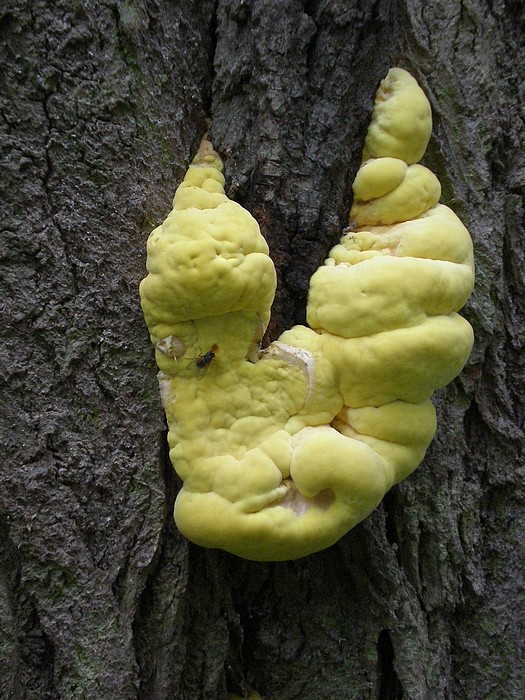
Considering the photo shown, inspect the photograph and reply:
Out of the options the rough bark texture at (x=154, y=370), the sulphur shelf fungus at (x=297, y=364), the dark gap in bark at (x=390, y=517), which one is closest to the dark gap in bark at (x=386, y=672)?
the rough bark texture at (x=154, y=370)

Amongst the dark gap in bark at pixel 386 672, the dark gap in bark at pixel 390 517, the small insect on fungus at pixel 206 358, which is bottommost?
the dark gap in bark at pixel 386 672

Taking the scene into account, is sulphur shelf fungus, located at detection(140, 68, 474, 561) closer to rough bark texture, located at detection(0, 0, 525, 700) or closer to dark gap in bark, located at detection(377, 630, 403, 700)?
rough bark texture, located at detection(0, 0, 525, 700)

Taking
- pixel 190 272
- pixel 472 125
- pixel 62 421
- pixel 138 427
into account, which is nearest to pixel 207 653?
pixel 138 427

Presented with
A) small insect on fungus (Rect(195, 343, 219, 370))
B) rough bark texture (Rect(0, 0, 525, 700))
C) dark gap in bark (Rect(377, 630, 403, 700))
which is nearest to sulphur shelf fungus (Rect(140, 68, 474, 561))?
small insect on fungus (Rect(195, 343, 219, 370))

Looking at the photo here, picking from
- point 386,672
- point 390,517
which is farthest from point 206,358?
point 386,672

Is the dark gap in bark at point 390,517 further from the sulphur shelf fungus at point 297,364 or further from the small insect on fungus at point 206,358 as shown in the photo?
the small insect on fungus at point 206,358

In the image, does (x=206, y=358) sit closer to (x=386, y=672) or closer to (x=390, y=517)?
(x=390, y=517)

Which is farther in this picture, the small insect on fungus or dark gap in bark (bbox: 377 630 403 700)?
dark gap in bark (bbox: 377 630 403 700)
